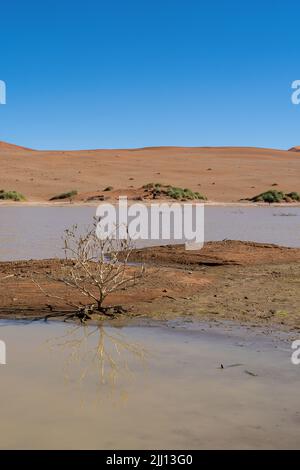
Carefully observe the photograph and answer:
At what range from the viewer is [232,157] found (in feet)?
254

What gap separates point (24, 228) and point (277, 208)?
65.7 feet

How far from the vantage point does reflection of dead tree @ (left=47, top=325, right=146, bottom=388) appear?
6.07 metres

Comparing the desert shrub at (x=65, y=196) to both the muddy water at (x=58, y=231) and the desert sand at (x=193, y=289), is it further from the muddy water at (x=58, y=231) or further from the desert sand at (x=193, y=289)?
the desert sand at (x=193, y=289)

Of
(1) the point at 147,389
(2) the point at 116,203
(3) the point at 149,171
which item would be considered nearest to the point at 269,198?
(2) the point at 116,203

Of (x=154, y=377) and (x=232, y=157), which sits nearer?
(x=154, y=377)

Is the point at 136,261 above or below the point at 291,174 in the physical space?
below

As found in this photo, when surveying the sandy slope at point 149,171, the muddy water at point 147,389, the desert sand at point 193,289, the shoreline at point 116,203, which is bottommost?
the muddy water at point 147,389

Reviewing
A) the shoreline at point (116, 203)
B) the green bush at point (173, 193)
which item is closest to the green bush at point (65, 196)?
the shoreline at point (116, 203)

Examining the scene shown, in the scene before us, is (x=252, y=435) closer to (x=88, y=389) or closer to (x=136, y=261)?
(x=88, y=389)

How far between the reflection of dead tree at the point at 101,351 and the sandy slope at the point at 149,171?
34.6 metres

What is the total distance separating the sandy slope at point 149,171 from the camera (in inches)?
1900

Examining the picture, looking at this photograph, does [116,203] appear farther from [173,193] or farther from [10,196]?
[10,196]
